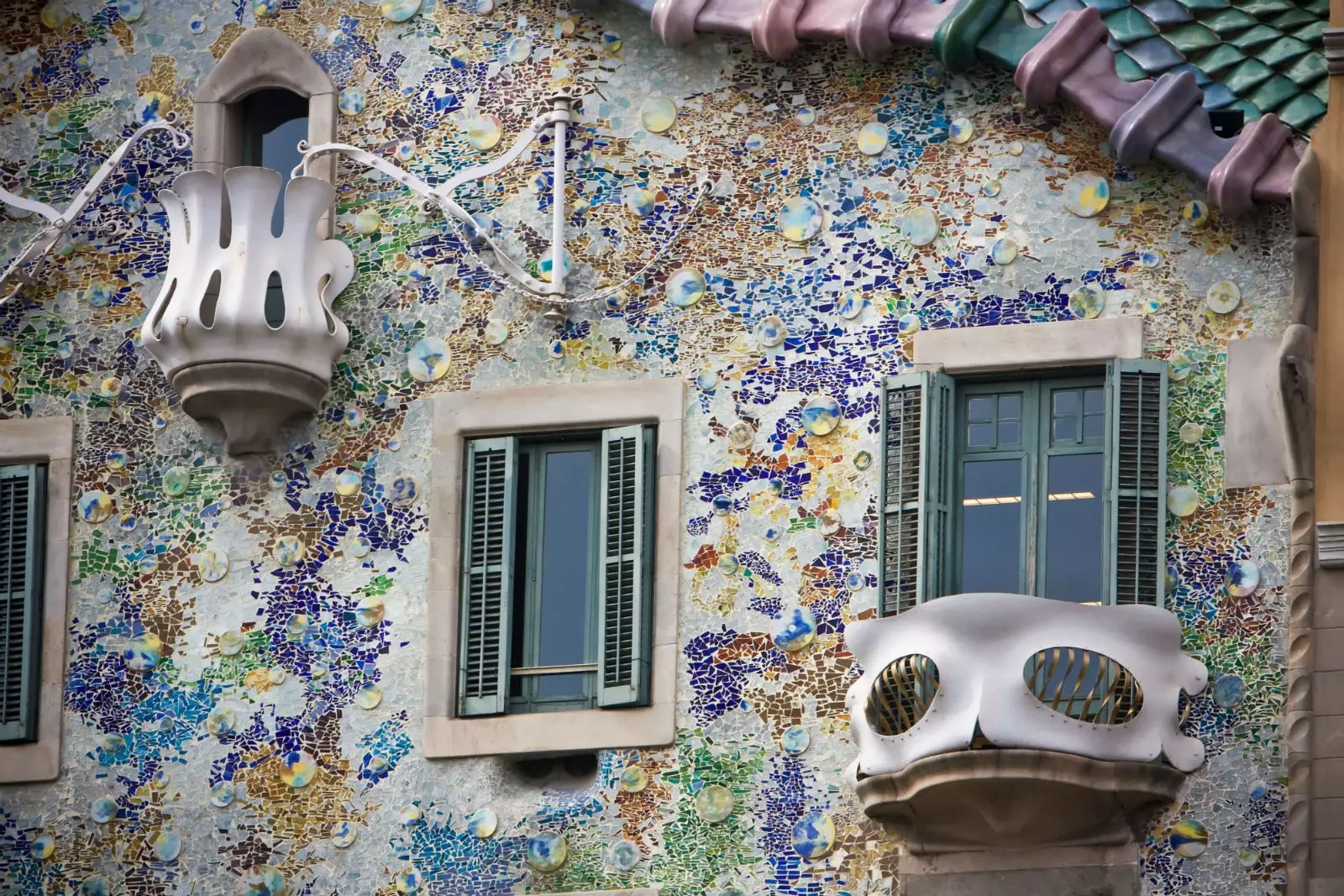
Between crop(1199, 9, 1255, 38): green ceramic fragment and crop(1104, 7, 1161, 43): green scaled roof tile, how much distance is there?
218mm

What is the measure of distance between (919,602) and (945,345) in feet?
5.08

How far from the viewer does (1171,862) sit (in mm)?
21734

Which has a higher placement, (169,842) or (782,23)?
(782,23)

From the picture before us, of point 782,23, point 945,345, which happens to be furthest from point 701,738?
point 782,23

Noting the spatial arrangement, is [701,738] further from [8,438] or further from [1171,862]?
[8,438]

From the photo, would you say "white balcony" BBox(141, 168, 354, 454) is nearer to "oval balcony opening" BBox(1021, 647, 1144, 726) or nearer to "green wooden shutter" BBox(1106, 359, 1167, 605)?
"green wooden shutter" BBox(1106, 359, 1167, 605)

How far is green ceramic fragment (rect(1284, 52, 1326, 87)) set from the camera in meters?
22.9

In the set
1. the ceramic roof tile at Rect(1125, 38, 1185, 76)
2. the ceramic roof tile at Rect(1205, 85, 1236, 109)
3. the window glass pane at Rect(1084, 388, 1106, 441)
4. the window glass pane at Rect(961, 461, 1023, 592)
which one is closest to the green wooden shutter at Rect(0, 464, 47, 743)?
the window glass pane at Rect(961, 461, 1023, 592)

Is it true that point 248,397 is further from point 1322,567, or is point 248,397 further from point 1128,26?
point 1322,567

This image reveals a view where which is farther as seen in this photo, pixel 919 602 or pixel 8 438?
pixel 8 438

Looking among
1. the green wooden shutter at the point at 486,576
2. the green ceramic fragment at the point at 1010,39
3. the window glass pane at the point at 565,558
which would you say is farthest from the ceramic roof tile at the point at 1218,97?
the green wooden shutter at the point at 486,576

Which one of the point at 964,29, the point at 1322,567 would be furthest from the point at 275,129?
the point at 1322,567

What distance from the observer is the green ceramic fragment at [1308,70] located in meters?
22.9

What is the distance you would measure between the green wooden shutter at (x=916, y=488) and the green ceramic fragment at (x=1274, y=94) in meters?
2.22
